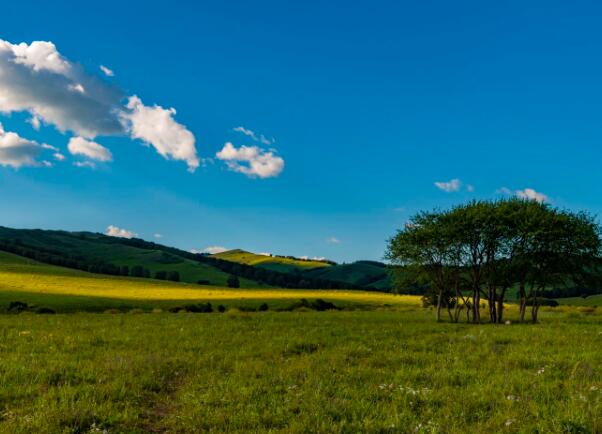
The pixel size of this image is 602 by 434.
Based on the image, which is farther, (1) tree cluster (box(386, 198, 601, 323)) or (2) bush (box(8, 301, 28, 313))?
(2) bush (box(8, 301, 28, 313))

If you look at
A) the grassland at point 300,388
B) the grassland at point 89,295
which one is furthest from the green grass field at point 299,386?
the grassland at point 89,295

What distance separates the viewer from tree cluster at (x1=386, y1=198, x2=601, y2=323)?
46156 millimetres

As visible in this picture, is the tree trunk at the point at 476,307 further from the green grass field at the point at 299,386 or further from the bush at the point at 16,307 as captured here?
the bush at the point at 16,307

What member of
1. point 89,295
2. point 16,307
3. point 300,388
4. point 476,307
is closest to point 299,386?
point 300,388

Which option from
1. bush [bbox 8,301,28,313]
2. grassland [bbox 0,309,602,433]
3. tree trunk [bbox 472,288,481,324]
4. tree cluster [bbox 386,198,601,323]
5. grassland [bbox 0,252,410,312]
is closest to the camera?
grassland [bbox 0,309,602,433]

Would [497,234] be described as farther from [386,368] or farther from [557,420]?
[557,420]

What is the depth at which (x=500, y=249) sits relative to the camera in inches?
1971

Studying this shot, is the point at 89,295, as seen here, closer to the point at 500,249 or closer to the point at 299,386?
the point at 500,249

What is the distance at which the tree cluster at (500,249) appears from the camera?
151 ft

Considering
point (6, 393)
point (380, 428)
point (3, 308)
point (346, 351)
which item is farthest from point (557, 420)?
point (3, 308)

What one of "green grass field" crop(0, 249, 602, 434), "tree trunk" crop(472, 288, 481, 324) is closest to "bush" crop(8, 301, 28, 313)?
"green grass field" crop(0, 249, 602, 434)

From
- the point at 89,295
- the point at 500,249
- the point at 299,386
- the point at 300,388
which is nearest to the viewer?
the point at 300,388

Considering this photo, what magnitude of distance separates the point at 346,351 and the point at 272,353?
3.04m

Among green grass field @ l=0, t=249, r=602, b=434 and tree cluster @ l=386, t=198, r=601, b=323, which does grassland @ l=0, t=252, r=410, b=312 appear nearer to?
tree cluster @ l=386, t=198, r=601, b=323
